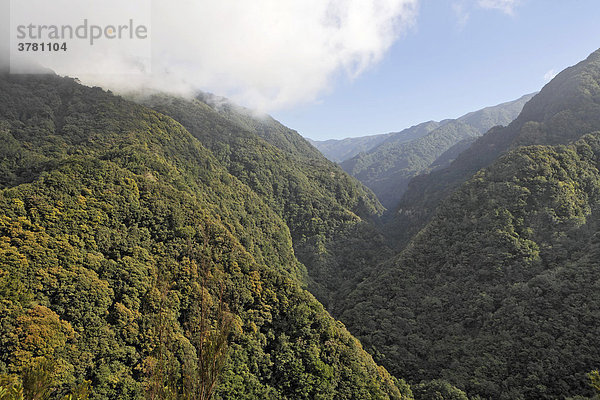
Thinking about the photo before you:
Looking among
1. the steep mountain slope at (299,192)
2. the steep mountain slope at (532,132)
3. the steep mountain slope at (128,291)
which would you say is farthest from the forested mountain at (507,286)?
the steep mountain slope at (299,192)

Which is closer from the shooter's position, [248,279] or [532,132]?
[248,279]

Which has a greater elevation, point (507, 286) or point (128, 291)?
point (128, 291)

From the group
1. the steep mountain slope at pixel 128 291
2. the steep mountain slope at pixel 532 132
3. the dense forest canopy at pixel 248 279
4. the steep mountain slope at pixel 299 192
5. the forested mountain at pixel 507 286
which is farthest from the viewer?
the steep mountain slope at pixel 299 192

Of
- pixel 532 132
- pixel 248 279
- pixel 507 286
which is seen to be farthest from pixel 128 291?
pixel 532 132

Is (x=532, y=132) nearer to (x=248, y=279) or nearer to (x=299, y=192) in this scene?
(x=299, y=192)

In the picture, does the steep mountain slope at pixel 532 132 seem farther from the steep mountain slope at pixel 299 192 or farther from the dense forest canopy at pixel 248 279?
the steep mountain slope at pixel 299 192

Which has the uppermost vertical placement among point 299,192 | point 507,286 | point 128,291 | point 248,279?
point 299,192

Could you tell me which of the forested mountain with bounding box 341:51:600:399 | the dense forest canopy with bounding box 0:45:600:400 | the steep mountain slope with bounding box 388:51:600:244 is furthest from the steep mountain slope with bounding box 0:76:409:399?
the steep mountain slope with bounding box 388:51:600:244
